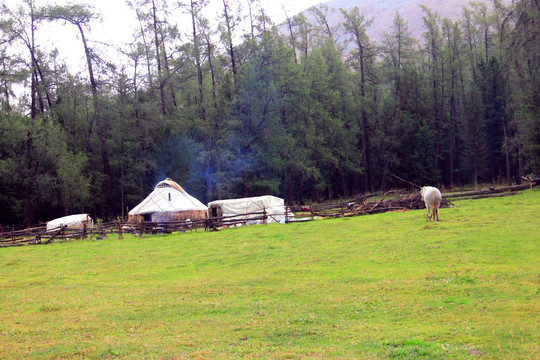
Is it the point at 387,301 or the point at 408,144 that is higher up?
the point at 408,144

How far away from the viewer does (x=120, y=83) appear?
45375 millimetres

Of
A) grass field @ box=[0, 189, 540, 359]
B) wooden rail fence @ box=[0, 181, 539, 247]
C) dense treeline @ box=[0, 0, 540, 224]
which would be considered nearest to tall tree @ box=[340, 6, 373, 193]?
dense treeline @ box=[0, 0, 540, 224]

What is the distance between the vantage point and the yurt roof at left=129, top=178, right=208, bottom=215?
106 ft

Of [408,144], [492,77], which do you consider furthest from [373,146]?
[492,77]

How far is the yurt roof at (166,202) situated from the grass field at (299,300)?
44.7 ft

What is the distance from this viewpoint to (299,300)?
382 inches

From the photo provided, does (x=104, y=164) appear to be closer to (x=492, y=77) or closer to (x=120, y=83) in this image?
(x=120, y=83)

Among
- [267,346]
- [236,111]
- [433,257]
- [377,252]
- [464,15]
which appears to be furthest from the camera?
[464,15]

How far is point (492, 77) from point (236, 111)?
26.1 metres

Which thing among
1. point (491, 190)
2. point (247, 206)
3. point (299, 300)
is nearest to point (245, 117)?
point (247, 206)

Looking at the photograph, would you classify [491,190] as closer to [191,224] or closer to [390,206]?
[390,206]

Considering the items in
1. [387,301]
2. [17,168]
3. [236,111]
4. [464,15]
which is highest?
[464,15]

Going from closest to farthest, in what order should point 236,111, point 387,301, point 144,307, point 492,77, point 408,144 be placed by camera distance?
point 387,301 < point 144,307 < point 236,111 < point 492,77 < point 408,144

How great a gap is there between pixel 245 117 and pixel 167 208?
13959 mm
